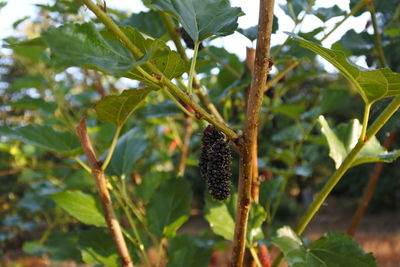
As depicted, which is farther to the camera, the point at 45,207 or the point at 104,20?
the point at 45,207

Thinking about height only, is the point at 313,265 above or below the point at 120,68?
below

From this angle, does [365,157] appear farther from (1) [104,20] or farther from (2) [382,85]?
(1) [104,20]

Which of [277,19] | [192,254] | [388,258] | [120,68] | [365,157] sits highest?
[277,19]

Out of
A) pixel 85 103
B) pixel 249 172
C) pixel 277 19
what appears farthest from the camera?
pixel 85 103

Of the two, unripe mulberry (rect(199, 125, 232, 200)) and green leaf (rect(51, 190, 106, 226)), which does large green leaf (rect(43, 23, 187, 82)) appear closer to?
unripe mulberry (rect(199, 125, 232, 200))

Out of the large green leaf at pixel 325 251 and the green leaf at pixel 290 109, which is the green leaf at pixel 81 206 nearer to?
the large green leaf at pixel 325 251

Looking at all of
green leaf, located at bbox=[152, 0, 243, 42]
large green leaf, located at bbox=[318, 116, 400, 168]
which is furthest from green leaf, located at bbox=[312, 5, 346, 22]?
green leaf, located at bbox=[152, 0, 243, 42]

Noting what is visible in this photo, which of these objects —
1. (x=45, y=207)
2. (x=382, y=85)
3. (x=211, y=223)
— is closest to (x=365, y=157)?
(x=382, y=85)
